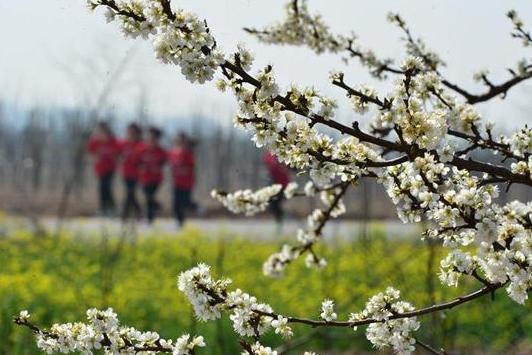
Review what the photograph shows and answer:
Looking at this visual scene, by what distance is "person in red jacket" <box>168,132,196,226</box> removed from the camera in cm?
1752

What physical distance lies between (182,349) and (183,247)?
1083cm

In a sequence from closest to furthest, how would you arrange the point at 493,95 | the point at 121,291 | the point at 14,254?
the point at 493,95, the point at 121,291, the point at 14,254

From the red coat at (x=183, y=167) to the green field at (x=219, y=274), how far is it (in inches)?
132

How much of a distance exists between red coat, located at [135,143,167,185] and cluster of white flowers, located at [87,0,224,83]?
14990 millimetres

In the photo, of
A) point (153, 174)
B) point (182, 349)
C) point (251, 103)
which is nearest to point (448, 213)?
point (251, 103)

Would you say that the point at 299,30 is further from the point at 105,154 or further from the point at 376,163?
the point at 105,154

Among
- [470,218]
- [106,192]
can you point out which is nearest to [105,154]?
[106,192]

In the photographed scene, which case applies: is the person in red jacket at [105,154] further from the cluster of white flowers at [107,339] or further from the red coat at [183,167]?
the cluster of white flowers at [107,339]

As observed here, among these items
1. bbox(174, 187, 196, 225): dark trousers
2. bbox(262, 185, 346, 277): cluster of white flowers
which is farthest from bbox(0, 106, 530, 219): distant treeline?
bbox(262, 185, 346, 277): cluster of white flowers

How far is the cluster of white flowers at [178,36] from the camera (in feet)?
7.66

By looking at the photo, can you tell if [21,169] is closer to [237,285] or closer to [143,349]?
[237,285]

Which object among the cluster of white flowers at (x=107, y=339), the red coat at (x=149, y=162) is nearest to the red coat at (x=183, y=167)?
the red coat at (x=149, y=162)

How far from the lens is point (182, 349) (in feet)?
8.33

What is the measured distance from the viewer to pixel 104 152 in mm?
17672
